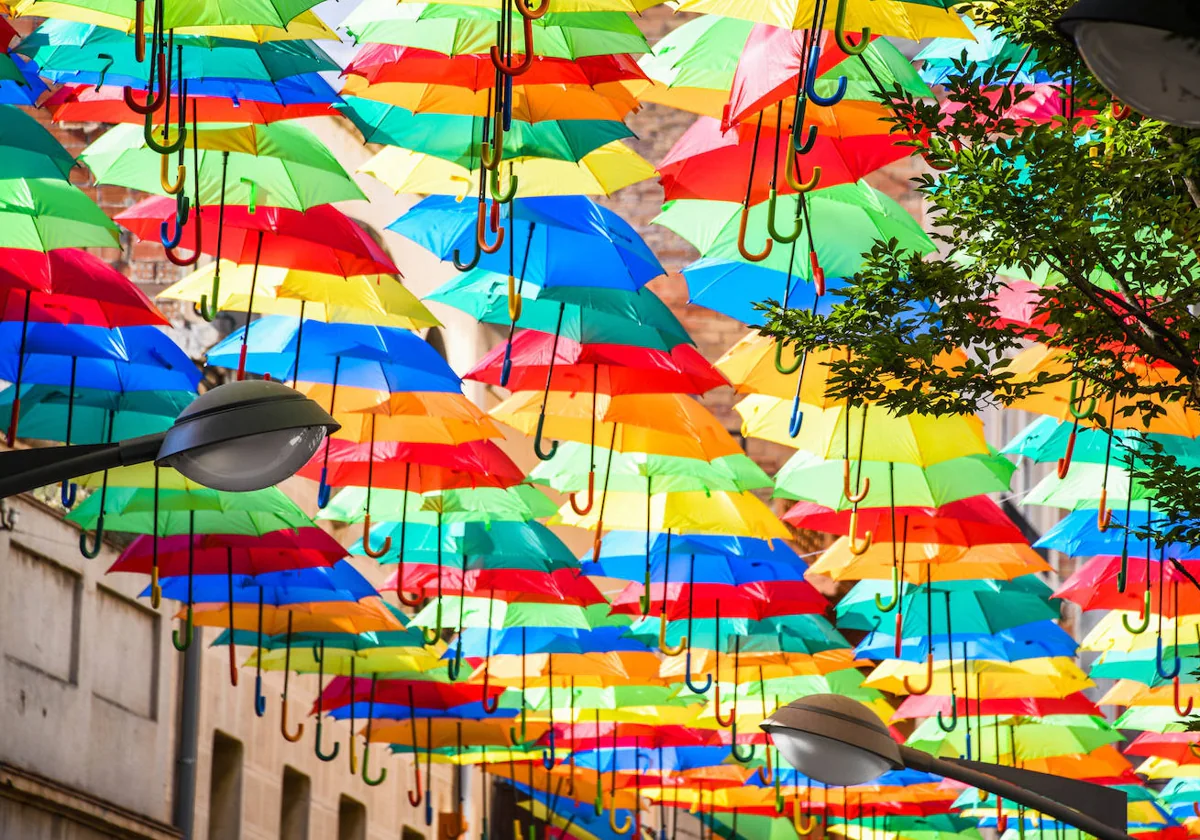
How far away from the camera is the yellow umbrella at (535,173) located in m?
9.93

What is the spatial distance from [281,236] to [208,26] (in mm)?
2578

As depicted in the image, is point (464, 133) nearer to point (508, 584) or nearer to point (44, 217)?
point (44, 217)

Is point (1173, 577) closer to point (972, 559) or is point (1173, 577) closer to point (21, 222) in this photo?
point (972, 559)

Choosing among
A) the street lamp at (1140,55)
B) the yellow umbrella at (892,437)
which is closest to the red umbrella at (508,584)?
the yellow umbrella at (892,437)

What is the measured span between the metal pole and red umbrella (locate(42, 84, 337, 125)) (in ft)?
29.4

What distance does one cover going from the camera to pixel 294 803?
21219 millimetres

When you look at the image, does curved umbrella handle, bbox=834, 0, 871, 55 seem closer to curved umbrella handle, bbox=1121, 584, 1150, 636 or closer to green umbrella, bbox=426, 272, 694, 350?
green umbrella, bbox=426, 272, 694, 350

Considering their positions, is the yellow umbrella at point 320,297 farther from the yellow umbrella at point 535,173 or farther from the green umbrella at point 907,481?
the green umbrella at point 907,481

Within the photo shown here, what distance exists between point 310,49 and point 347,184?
44.7 inches

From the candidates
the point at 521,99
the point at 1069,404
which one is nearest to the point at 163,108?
the point at 521,99

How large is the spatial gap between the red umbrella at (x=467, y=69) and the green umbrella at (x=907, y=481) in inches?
175

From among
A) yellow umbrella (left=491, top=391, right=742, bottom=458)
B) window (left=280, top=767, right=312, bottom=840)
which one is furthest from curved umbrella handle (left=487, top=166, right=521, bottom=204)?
window (left=280, top=767, right=312, bottom=840)

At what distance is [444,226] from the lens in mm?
11305

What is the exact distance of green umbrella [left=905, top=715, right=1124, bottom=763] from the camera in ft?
59.4
